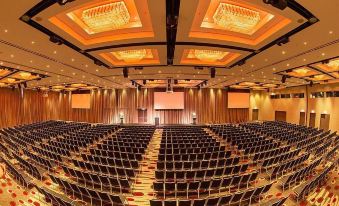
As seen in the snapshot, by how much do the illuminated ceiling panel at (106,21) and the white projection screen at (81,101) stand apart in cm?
2043

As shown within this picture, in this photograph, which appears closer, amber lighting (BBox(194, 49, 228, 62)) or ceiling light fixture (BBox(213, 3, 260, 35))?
ceiling light fixture (BBox(213, 3, 260, 35))

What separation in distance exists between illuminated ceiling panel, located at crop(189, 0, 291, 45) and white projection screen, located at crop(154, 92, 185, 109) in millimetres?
16625

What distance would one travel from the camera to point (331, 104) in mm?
17594

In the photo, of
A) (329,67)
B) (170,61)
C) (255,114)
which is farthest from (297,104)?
(170,61)

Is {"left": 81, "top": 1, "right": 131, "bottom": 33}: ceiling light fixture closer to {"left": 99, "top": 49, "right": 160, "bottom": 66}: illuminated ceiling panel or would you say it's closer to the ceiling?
the ceiling

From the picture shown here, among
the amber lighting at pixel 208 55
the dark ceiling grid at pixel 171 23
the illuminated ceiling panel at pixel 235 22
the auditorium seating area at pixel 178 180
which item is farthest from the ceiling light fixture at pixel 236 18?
the auditorium seating area at pixel 178 180

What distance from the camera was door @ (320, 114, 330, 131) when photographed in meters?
17.9

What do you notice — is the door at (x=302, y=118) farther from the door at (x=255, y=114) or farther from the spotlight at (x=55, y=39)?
the spotlight at (x=55, y=39)

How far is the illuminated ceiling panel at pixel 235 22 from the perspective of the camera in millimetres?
5789

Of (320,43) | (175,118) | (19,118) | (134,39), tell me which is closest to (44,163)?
(134,39)

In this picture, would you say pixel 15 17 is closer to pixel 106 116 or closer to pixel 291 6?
pixel 291 6

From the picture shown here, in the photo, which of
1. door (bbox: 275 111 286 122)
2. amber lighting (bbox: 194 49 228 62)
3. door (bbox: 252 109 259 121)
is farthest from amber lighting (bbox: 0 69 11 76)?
door (bbox: 275 111 286 122)

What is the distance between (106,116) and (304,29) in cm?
2285

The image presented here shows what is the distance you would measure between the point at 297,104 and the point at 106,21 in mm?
21658
